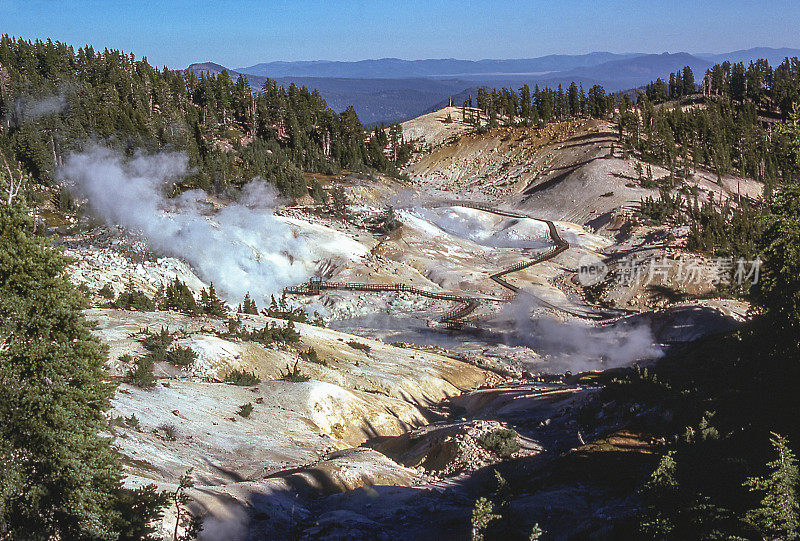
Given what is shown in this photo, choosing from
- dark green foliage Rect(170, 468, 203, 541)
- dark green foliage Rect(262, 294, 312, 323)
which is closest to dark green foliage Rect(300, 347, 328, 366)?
dark green foliage Rect(262, 294, 312, 323)

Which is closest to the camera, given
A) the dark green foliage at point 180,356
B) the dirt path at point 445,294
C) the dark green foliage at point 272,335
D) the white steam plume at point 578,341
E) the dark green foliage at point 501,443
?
the dark green foliage at point 501,443

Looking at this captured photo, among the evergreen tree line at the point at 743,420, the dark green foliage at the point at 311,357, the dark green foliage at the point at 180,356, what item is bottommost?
the dark green foliage at the point at 311,357

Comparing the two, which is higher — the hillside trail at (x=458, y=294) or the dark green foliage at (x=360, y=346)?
the dark green foliage at (x=360, y=346)

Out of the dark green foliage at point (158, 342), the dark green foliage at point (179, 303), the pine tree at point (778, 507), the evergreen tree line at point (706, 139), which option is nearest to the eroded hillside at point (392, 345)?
the dark green foliage at point (158, 342)

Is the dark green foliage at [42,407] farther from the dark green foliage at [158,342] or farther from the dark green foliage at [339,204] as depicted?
the dark green foliage at [339,204]

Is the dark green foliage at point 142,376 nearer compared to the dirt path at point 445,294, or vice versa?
the dark green foliage at point 142,376

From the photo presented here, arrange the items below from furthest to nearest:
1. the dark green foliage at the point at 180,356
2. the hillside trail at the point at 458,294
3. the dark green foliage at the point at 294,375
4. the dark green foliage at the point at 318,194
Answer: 1. the dark green foliage at the point at 318,194
2. the hillside trail at the point at 458,294
3. the dark green foliage at the point at 294,375
4. the dark green foliage at the point at 180,356
